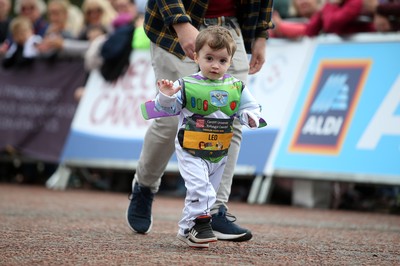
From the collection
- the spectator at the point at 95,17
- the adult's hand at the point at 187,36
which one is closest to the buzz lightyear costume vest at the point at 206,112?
the adult's hand at the point at 187,36

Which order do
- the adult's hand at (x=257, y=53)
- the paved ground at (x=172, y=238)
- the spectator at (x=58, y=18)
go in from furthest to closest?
the spectator at (x=58, y=18) < the adult's hand at (x=257, y=53) < the paved ground at (x=172, y=238)

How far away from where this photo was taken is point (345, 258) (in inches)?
163

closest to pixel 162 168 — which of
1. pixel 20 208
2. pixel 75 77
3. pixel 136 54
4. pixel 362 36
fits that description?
pixel 20 208

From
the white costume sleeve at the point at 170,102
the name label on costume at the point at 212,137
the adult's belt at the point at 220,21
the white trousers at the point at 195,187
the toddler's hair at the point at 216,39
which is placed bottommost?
the white trousers at the point at 195,187

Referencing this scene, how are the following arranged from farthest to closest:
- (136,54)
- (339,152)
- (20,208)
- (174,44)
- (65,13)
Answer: (65,13) → (136,54) → (339,152) → (20,208) → (174,44)

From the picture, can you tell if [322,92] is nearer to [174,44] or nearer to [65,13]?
[174,44]

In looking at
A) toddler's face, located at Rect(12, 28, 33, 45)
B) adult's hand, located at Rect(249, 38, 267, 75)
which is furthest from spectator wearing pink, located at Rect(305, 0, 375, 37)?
toddler's face, located at Rect(12, 28, 33, 45)

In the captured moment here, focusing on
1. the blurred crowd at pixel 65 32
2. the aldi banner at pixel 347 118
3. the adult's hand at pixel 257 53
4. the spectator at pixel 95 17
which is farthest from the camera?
the spectator at pixel 95 17

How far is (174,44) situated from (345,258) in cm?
153

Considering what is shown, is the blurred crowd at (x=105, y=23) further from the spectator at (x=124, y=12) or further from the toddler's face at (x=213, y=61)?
the toddler's face at (x=213, y=61)

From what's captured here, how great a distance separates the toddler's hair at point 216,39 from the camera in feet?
13.9

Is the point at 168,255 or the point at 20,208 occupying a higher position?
the point at 168,255

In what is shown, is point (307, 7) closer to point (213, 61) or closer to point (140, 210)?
point (140, 210)

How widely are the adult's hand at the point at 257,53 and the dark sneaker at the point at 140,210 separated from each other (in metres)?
0.97
